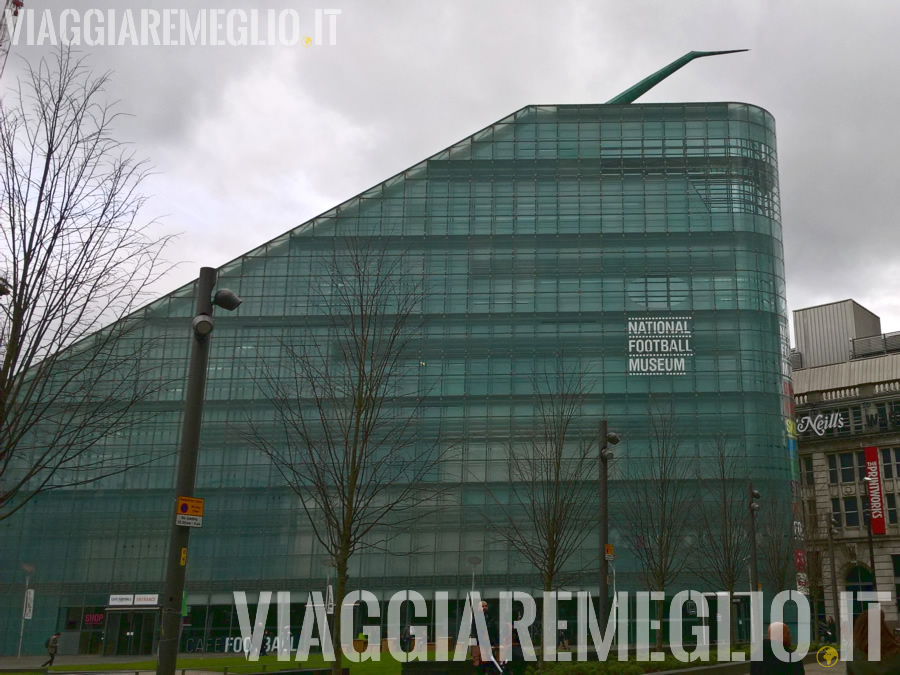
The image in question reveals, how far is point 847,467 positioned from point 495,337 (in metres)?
31.6

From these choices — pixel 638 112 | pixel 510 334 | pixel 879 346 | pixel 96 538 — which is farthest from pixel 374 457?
pixel 879 346

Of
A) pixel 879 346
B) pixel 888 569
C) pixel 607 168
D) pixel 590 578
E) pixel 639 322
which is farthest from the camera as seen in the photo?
pixel 879 346

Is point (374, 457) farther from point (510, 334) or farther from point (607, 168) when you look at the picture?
point (607, 168)

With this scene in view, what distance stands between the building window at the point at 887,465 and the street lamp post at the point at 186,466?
6559 centimetres

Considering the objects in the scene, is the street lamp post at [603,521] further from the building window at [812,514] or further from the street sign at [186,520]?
the building window at [812,514]

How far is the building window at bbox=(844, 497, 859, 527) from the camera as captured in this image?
2702 inches

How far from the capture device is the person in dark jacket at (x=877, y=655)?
7828 mm

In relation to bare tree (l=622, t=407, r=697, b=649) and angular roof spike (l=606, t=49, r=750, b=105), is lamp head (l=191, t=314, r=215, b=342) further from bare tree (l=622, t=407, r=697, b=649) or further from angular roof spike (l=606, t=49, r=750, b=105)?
angular roof spike (l=606, t=49, r=750, b=105)

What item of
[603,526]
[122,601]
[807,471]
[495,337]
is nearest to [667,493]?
[495,337]

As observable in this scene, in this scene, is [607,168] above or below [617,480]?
above

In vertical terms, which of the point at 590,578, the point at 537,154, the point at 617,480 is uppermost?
the point at 537,154

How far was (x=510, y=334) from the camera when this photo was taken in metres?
57.0

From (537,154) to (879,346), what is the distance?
135ft

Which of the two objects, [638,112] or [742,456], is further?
[638,112]
